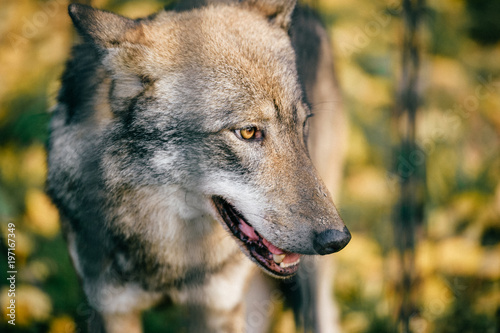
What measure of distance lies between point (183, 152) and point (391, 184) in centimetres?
144

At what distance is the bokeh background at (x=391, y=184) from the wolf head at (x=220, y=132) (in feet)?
2.30

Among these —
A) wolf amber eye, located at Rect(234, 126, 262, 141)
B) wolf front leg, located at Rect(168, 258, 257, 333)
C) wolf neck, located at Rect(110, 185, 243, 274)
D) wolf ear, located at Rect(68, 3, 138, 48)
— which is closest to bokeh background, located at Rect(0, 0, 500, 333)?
wolf front leg, located at Rect(168, 258, 257, 333)

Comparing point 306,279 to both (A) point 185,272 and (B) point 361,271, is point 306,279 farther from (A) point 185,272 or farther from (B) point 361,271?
(A) point 185,272

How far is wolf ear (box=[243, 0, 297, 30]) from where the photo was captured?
143cm

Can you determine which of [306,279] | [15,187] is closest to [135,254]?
[15,187]

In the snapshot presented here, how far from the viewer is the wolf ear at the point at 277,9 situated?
143 centimetres

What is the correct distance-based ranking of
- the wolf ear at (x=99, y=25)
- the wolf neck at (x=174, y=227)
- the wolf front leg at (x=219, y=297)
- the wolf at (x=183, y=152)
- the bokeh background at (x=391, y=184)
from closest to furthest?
the wolf ear at (x=99, y=25) → the wolf at (x=183, y=152) → the wolf neck at (x=174, y=227) → the wolf front leg at (x=219, y=297) → the bokeh background at (x=391, y=184)

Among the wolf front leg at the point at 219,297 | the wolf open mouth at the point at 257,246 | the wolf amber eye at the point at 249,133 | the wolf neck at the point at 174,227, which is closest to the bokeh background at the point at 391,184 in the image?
the wolf front leg at the point at 219,297

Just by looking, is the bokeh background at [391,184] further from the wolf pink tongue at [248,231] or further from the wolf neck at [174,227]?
the wolf pink tongue at [248,231]

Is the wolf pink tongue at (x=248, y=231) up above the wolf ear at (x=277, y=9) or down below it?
below

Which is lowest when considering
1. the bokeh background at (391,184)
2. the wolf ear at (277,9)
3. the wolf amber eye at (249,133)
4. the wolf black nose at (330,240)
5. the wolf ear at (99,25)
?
the bokeh background at (391,184)

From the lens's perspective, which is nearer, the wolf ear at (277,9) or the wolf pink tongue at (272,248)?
the wolf pink tongue at (272,248)

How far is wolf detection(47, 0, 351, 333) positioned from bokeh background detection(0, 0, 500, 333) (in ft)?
1.39

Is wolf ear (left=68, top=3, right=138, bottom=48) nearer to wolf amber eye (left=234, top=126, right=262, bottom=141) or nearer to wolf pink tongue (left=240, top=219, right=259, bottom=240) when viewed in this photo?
wolf amber eye (left=234, top=126, right=262, bottom=141)
